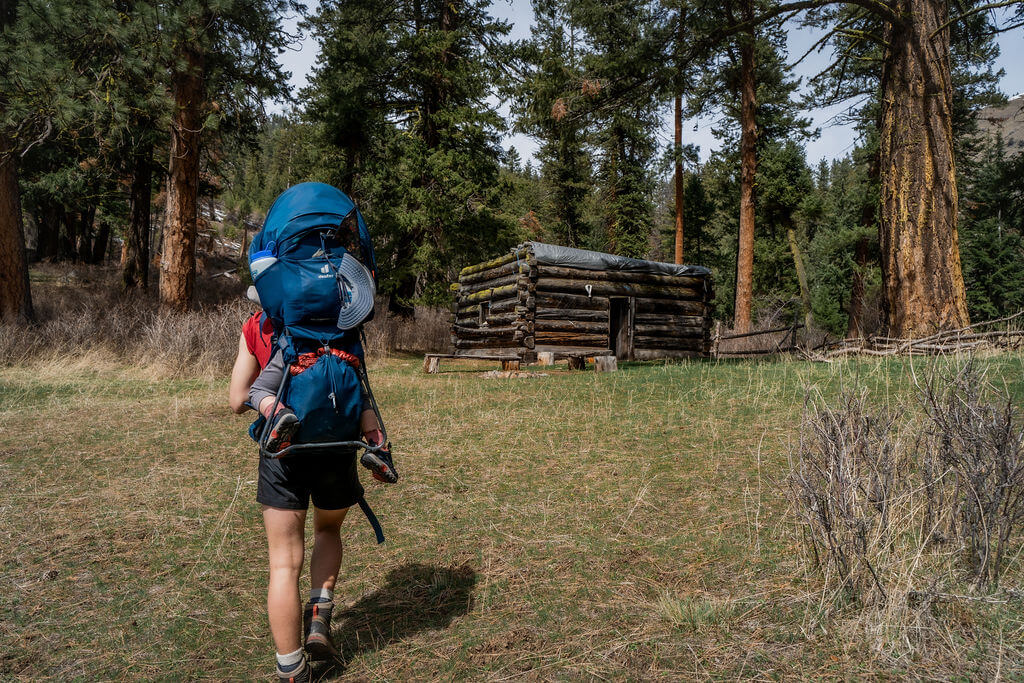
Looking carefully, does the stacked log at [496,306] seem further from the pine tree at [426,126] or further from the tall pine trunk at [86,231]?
the tall pine trunk at [86,231]

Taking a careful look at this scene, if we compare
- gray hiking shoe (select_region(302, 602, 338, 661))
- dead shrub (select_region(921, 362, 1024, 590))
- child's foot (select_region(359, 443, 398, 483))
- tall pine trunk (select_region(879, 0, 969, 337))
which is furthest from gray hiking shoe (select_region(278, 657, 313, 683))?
tall pine trunk (select_region(879, 0, 969, 337))

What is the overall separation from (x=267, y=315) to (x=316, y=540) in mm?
1076

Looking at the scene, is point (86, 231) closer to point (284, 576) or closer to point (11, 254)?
point (11, 254)

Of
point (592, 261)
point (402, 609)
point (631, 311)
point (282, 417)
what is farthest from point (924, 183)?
point (282, 417)

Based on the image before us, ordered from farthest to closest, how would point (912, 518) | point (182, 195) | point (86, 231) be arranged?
point (86, 231), point (182, 195), point (912, 518)

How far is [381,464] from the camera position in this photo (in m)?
2.70

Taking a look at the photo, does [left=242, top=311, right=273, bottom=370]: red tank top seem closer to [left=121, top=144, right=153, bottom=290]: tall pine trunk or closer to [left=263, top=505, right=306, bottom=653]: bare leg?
[left=263, top=505, right=306, bottom=653]: bare leg

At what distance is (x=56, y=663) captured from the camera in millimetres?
2896

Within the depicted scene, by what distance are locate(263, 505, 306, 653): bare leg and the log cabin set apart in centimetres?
1148

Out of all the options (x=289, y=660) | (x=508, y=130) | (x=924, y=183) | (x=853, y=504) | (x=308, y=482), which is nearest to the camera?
(x=289, y=660)

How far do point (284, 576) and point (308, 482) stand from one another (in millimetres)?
383

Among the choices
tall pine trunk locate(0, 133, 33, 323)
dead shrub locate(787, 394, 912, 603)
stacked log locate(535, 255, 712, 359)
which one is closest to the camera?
dead shrub locate(787, 394, 912, 603)

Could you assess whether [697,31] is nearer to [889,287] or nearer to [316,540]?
[889,287]

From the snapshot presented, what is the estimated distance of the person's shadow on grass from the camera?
3.08 metres
